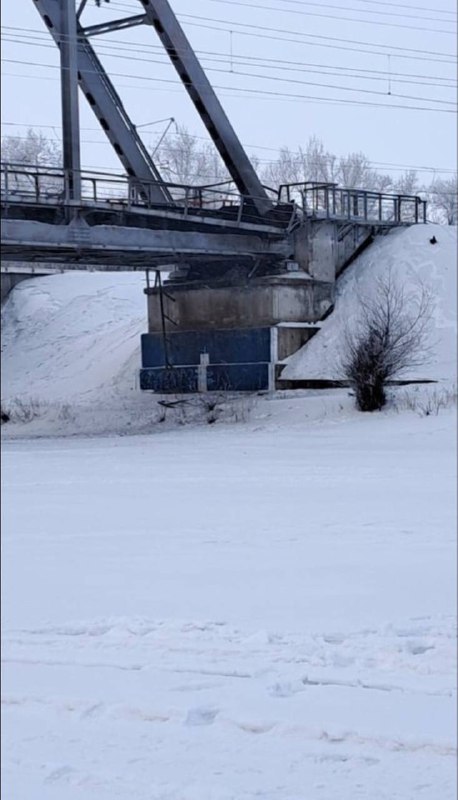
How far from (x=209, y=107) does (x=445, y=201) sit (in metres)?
14.6

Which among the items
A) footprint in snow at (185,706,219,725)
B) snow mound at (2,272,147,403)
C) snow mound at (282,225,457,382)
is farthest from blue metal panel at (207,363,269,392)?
footprint in snow at (185,706,219,725)

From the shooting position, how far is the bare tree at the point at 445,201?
39.1 m

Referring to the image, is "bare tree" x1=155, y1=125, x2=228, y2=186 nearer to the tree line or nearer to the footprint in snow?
the tree line

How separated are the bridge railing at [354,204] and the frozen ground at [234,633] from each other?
15243 millimetres

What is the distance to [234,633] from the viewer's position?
772cm

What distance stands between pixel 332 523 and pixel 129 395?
884 inches

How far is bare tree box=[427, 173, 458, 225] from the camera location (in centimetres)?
3912

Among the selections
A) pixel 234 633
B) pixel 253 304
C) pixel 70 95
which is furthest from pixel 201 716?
pixel 253 304

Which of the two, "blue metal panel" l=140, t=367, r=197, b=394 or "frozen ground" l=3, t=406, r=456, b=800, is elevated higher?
"blue metal panel" l=140, t=367, r=197, b=394

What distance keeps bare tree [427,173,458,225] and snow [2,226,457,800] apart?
64.1ft

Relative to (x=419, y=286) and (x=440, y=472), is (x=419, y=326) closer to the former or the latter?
(x=419, y=286)

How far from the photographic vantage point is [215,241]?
27516 millimetres

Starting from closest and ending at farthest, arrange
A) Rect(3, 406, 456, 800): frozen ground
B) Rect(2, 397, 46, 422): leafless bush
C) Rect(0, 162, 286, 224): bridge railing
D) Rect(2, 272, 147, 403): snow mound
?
Rect(3, 406, 456, 800): frozen ground
Rect(0, 162, 286, 224): bridge railing
Rect(2, 397, 46, 422): leafless bush
Rect(2, 272, 147, 403): snow mound

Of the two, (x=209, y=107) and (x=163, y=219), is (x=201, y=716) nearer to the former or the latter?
(x=163, y=219)
